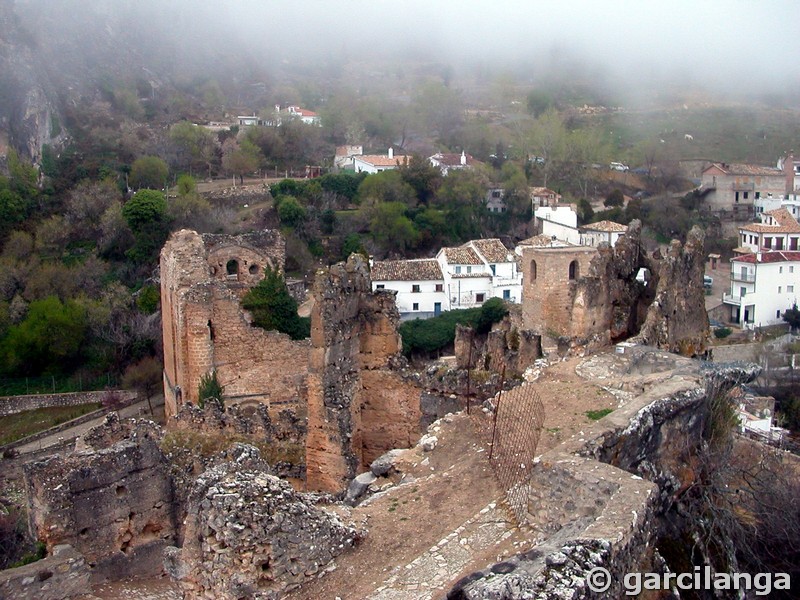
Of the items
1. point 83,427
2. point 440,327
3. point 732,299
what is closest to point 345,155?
point 440,327

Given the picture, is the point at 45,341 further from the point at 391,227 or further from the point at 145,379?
the point at 391,227

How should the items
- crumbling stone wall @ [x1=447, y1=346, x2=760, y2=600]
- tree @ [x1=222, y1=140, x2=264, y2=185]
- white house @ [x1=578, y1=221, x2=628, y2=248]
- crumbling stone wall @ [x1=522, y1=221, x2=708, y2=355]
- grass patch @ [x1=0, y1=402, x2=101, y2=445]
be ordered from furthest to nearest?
1. tree @ [x1=222, y1=140, x2=264, y2=185]
2. white house @ [x1=578, y1=221, x2=628, y2=248]
3. grass patch @ [x1=0, y1=402, x2=101, y2=445]
4. crumbling stone wall @ [x1=522, y1=221, x2=708, y2=355]
5. crumbling stone wall @ [x1=447, y1=346, x2=760, y2=600]

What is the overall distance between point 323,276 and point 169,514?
11.8 feet

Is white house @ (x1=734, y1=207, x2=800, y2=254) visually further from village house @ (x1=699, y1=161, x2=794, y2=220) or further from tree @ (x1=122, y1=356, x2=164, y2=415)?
tree @ (x1=122, y1=356, x2=164, y2=415)

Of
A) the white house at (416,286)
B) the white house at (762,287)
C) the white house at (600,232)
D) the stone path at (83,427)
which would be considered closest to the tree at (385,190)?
the white house at (416,286)

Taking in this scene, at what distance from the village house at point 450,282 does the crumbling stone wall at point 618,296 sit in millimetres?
21626

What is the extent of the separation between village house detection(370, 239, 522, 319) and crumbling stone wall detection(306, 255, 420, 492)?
25678 millimetres

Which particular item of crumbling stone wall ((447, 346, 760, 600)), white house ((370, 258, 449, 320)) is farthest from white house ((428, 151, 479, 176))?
crumbling stone wall ((447, 346, 760, 600))

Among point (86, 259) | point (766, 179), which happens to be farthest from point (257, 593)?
point (766, 179)

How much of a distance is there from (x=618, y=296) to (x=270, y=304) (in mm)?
12126

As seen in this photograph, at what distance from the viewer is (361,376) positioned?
1191cm

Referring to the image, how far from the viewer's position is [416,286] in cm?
3794

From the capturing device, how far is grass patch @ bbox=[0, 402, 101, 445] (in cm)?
2262

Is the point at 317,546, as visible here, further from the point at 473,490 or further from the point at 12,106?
the point at 12,106
